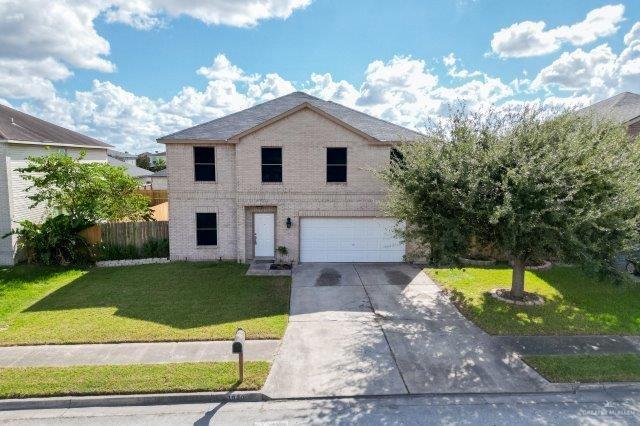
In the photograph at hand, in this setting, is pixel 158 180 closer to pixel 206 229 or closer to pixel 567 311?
pixel 206 229

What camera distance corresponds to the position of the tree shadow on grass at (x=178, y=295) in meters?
10.5

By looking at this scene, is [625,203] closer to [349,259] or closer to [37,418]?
[349,259]

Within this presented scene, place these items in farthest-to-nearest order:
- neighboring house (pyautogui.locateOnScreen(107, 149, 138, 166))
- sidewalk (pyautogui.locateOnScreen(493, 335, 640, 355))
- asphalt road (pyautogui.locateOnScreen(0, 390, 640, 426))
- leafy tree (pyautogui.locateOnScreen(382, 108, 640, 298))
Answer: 1. neighboring house (pyautogui.locateOnScreen(107, 149, 138, 166))
2. leafy tree (pyautogui.locateOnScreen(382, 108, 640, 298))
3. sidewalk (pyautogui.locateOnScreen(493, 335, 640, 355))
4. asphalt road (pyautogui.locateOnScreen(0, 390, 640, 426))

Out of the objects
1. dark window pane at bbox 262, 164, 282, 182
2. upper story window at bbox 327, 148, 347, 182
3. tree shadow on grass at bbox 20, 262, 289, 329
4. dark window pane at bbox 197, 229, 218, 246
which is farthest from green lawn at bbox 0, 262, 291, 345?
upper story window at bbox 327, 148, 347, 182

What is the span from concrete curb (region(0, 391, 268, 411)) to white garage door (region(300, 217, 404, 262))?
956cm

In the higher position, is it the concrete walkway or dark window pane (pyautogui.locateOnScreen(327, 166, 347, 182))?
dark window pane (pyautogui.locateOnScreen(327, 166, 347, 182))

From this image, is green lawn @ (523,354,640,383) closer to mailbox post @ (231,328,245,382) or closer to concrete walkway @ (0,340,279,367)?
concrete walkway @ (0,340,279,367)

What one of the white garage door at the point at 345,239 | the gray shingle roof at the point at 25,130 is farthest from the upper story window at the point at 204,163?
the gray shingle roof at the point at 25,130

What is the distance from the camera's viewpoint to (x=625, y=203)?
8.78 m

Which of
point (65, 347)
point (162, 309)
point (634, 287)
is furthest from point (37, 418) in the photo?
point (634, 287)

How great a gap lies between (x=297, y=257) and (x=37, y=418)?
10.5 meters

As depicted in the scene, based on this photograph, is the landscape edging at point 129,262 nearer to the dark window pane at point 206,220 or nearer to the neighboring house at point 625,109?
the dark window pane at point 206,220

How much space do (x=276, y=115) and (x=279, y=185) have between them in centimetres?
301

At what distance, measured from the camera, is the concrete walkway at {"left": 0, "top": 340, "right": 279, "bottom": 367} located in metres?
7.96
